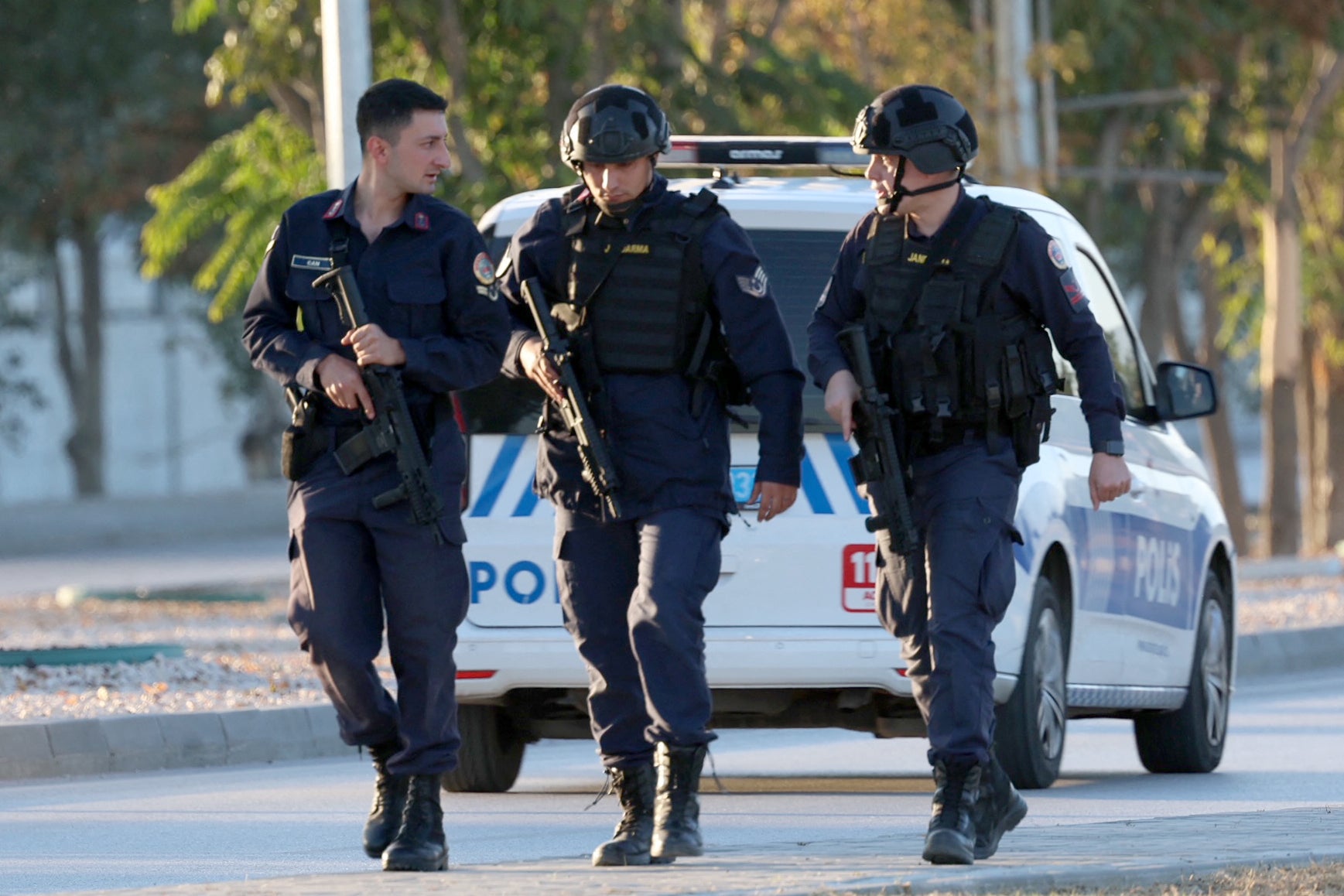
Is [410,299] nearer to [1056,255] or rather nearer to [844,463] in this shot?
[1056,255]

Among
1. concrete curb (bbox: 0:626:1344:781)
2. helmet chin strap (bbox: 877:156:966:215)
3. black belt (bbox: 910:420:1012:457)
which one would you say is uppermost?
helmet chin strap (bbox: 877:156:966:215)

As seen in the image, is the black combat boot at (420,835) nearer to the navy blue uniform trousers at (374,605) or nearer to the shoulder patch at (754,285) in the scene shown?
the navy blue uniform trousers at (374,605)

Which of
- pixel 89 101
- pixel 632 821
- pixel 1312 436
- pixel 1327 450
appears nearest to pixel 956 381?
pixel 632 821

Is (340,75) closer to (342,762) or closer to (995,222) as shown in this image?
(342,762)

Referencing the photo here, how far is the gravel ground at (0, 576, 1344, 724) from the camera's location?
1103 centimetres

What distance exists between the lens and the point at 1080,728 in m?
12.1

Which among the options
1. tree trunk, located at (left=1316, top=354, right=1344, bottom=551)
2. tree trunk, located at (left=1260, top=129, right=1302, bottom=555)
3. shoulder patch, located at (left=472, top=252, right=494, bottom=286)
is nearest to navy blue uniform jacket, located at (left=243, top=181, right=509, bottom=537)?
shoulder patch, located at (left=472, top=252, right=494, bottom=286)

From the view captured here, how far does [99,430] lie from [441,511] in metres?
33.6

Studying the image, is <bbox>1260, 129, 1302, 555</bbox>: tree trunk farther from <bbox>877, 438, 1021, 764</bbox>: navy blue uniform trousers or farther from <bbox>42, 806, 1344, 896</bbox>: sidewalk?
<bbox>877, 438, 1021, 764</bbox>: navy blue uniform trousers

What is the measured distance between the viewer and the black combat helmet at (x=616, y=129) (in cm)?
629

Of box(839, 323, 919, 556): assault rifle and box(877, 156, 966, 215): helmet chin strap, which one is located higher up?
box(877, 156, 966, 215): helmet chin strap

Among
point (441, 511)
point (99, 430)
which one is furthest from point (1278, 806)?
point (99, 430)

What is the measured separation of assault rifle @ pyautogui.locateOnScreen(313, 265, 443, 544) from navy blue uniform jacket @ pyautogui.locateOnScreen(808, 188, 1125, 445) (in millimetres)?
953

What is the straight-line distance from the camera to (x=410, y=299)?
633cm
